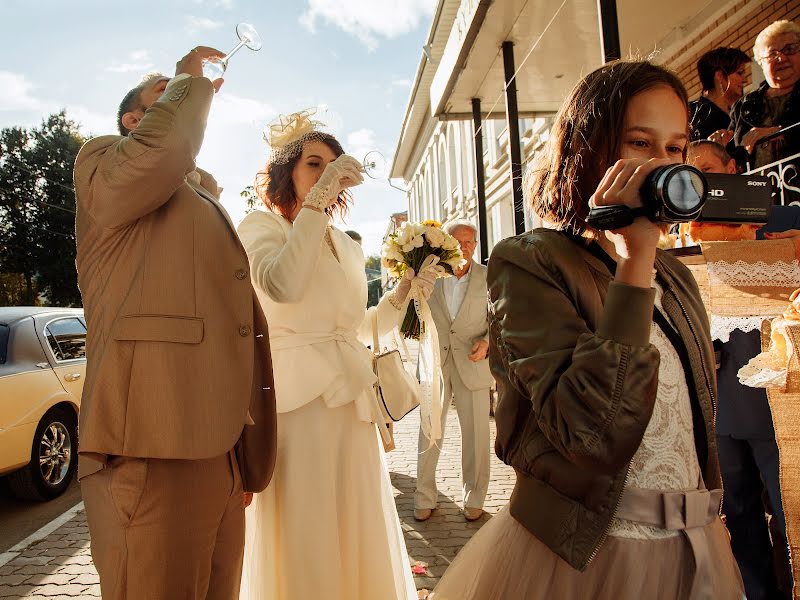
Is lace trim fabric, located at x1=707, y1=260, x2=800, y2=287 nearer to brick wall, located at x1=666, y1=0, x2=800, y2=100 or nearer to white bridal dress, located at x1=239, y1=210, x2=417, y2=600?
white bridal dress, located at x1=239, y1=210, x2=417, y2=600

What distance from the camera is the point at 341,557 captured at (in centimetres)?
246

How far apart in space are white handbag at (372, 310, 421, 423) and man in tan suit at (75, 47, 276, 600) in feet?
3.10

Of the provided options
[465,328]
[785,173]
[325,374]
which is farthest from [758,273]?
[465,328]

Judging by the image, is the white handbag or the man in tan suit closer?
the man in tan suit

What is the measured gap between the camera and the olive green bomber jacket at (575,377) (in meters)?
1.03

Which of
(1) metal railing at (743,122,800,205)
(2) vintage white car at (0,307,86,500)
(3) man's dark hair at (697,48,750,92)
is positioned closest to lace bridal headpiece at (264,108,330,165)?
(1) metal railing at (743,122,800,205)

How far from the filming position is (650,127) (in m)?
1.24

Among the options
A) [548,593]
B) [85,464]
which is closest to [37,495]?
[85,464]

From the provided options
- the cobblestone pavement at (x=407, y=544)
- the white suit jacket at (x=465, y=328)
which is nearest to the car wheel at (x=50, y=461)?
the cobblestone pavement at (x=407, y=544)

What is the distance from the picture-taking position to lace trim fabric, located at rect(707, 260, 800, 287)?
2416 mm

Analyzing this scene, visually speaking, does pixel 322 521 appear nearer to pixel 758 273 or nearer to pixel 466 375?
pixel 758 273

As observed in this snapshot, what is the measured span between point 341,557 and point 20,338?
5.00 metres

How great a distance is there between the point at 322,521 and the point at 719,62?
14.9ft

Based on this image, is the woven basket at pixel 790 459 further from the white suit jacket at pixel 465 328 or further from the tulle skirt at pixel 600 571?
the white suit jacket at pixel 465 328
